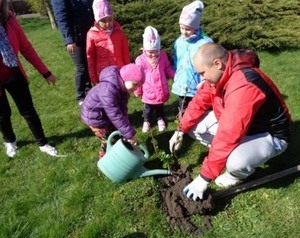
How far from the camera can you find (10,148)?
4297mm

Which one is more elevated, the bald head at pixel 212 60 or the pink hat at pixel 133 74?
the bald head at pixel 212 60

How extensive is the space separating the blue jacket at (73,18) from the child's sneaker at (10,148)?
59.8 inches

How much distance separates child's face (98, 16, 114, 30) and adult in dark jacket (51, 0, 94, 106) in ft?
1.68

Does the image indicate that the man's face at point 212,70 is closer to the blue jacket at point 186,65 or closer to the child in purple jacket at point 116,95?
the child in purple jacket at point 116,95

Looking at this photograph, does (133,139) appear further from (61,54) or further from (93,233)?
(61,54)

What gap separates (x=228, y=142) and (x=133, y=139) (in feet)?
3.44

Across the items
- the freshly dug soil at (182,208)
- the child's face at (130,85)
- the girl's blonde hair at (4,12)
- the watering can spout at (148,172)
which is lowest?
the freshly dug soil at (182,208)

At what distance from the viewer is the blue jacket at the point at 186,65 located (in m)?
4.15

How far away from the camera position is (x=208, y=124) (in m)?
3.74

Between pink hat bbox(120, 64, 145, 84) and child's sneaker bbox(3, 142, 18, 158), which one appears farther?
child's sneaker bbox(3, 142, 18, 158)

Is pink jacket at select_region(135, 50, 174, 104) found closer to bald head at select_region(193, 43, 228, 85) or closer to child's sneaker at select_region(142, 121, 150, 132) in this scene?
child's sneaker at select_region(142, 121, 150, 132)

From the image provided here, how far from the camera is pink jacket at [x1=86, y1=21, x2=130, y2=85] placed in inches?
181

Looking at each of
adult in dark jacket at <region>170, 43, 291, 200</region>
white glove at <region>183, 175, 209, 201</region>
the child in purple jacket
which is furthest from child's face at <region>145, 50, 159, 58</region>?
white glove at <region>183, 175, 209, 201</region>

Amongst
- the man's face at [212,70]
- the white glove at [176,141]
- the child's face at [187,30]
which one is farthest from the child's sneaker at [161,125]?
the man's face at [212,70]
